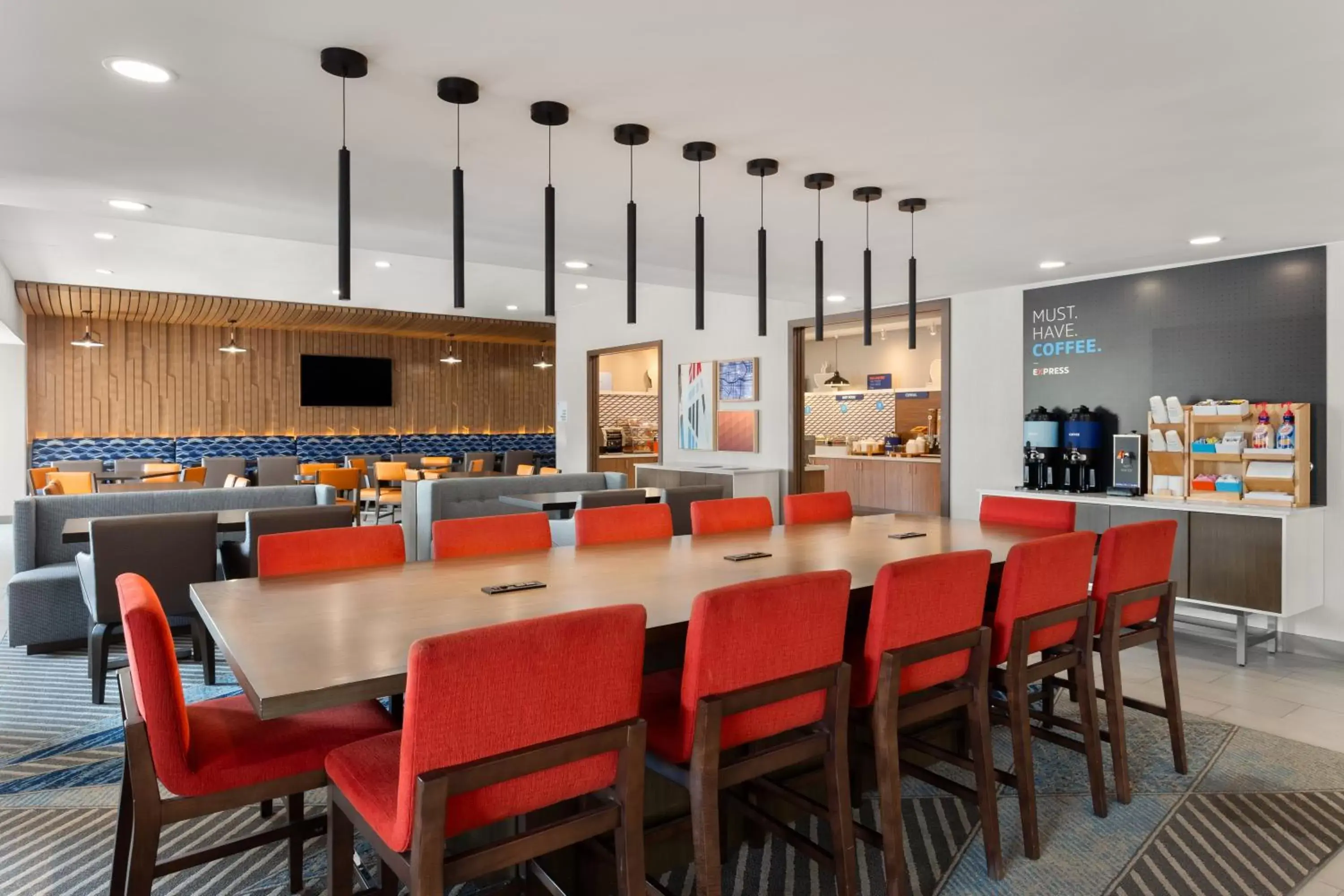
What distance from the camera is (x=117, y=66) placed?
2.62m

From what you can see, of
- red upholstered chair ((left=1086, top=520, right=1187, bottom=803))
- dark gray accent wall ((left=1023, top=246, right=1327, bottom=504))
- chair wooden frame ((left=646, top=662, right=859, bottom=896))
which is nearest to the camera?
chair wooden frame ((left=646, top=662, right=859, bottom=896))

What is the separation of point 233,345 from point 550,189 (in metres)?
12.1

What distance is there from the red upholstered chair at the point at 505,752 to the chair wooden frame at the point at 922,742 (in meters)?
0.85

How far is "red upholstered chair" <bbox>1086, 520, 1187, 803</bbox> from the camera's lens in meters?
3.08

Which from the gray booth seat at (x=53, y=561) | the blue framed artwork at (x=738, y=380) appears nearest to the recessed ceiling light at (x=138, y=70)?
the gray booth seat at (x=53, y=561)

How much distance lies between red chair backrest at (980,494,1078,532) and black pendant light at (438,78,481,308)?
290 cm

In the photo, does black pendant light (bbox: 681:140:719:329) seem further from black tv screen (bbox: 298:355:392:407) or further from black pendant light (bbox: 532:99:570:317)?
black tv screen (bbox: 298:355:392:407)

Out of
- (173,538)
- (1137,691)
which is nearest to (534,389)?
(173,538)

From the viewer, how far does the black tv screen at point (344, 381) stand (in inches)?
557

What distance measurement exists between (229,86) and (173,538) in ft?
7.98

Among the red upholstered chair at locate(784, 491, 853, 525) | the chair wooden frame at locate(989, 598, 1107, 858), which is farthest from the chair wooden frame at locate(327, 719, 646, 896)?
the red upholstered chair at locate(784, 491, 853, 525)

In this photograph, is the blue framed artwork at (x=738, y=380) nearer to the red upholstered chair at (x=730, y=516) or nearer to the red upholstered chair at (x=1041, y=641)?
the red upholstered chair at (x=730, y=516)

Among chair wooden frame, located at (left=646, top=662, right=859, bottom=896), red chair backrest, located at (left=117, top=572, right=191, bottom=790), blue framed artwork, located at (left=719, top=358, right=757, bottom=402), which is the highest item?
blue framed artwork, located at (left=719, top=358, right=757, bottom=402)

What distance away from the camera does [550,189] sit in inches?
126
